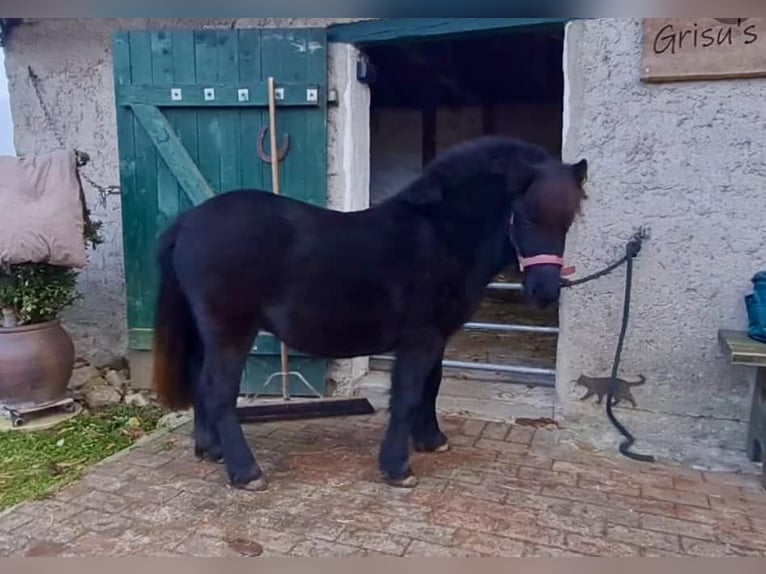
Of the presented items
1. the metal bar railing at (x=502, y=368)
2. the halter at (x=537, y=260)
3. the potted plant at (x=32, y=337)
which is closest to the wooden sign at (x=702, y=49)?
the halter at (x=537, y=260)

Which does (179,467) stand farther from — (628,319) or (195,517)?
(628,319)

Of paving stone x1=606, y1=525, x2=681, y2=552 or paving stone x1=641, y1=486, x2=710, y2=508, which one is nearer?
paving stone x1=606, y1=525, x2=681, y2=552

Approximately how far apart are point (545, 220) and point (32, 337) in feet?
8.20

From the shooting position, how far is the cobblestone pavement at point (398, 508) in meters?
1.92

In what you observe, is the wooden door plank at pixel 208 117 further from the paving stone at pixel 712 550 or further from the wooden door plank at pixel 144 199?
the paving stone at pixel 712 550

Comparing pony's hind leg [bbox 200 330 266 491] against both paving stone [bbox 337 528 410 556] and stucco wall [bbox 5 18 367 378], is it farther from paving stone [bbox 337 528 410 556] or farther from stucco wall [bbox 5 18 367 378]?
stucco wall [bbox 5 18 367 378]

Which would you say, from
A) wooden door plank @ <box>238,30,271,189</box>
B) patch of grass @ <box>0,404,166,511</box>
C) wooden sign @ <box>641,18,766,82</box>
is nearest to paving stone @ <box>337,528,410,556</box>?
patch of grass @ <box>0,404,166,511</box>

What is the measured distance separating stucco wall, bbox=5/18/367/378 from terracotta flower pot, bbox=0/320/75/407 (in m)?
0.61

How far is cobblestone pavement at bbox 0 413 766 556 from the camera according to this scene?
1.92 metres

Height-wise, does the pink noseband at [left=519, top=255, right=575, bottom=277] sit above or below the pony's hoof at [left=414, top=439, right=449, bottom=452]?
above

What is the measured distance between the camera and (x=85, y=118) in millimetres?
3623

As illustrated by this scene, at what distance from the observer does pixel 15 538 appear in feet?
6.51

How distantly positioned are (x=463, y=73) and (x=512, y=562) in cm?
543

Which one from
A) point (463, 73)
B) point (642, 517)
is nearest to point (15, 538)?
point (642, 517)
